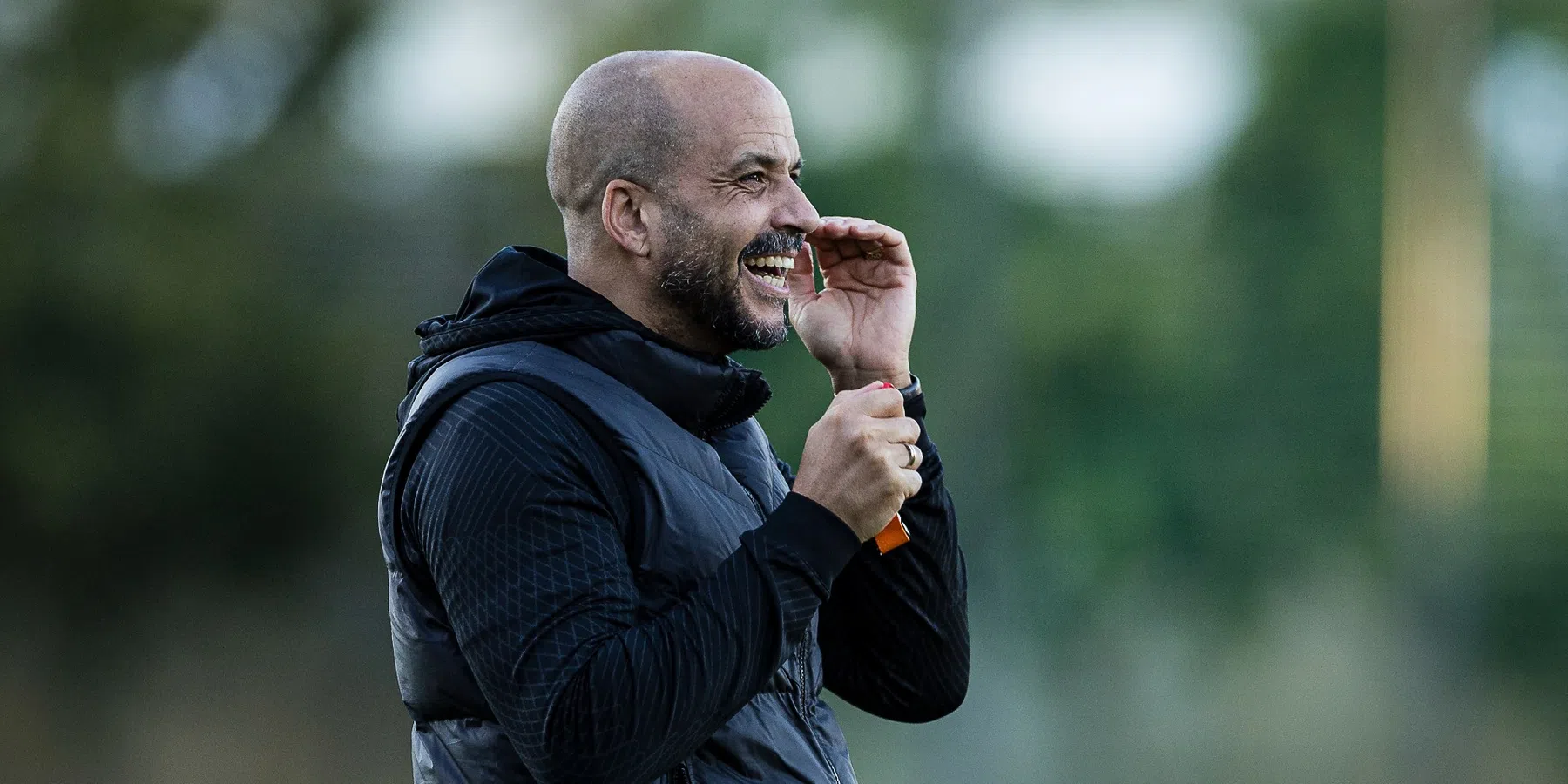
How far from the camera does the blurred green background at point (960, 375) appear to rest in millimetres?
5555

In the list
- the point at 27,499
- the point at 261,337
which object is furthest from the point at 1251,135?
the point at 27,499

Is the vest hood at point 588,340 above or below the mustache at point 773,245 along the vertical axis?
below

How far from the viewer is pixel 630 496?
1.32 metres

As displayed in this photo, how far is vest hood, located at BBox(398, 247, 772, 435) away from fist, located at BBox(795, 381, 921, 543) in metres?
0.18

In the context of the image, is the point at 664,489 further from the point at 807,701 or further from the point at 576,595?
the point at 807,701

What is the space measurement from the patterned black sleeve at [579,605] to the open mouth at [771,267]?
0.36 m

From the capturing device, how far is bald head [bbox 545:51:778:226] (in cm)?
155

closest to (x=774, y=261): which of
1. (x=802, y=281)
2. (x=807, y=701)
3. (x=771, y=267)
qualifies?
(x=771, y=267)

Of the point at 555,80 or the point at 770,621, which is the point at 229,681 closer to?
the point at 555,80

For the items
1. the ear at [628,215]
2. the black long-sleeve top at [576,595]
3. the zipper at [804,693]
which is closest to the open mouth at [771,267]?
the ear at [628,215]

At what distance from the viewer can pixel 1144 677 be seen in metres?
6.13

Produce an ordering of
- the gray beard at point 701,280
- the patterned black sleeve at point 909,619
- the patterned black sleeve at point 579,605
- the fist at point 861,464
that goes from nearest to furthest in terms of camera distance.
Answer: the patterned black sleeve at point 579,605
the fist at point 861,464
the gray beard at point 701,280
the patterned black sleeve at point 909,619

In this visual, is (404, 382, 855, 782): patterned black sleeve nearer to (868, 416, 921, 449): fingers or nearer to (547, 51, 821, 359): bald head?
(868, 416, 921, 449): fingers

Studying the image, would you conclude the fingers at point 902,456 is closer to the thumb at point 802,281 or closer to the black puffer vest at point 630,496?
the black puffer vest at point 630,496
